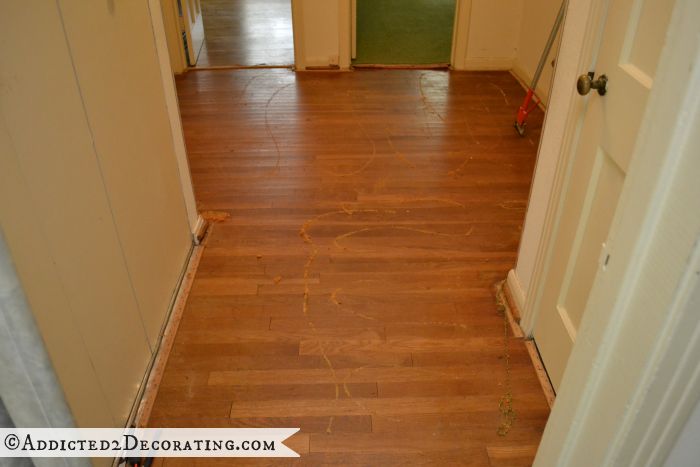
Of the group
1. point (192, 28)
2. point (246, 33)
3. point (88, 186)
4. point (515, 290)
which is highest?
point (88, 186)

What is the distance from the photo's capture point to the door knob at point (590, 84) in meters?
1.41

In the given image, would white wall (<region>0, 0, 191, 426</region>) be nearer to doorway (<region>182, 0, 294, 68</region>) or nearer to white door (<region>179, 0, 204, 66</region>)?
white door (<region>179, 0, 204, 66</region>)

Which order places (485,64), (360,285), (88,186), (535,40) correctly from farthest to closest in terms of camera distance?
(485,64)
(535,40)
(360,285)
(88,186)

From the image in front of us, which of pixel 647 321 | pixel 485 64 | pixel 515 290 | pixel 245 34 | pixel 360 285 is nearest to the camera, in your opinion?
pixel 647 321

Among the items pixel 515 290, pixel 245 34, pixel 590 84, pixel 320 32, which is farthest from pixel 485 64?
pixel 590 84

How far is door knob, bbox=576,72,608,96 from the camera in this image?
55.4 inches

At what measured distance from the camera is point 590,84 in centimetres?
143

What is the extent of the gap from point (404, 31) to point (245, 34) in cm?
168

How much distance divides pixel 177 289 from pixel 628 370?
1.80m

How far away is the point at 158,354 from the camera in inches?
75.6

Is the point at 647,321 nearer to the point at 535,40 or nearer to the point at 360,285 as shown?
the point at 360,285

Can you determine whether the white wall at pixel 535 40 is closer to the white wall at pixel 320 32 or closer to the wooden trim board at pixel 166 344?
the white wall at pixel 320 32

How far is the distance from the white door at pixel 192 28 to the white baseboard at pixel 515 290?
3694 mm

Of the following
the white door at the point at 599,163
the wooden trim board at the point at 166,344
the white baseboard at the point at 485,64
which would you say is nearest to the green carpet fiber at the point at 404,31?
the white baseboard at the point at 485,64
